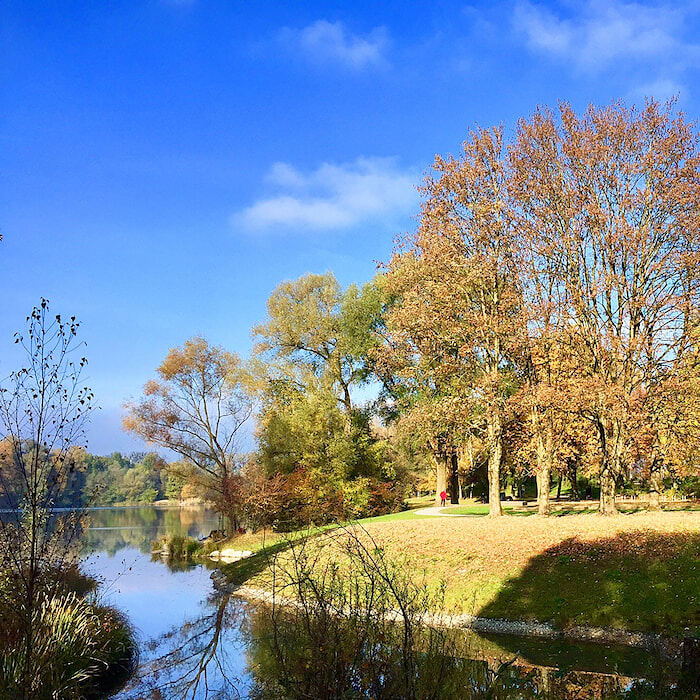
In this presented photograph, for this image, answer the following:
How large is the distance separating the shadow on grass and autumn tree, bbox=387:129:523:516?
7.57m

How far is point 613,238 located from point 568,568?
475 inches

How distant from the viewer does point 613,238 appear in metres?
23.1

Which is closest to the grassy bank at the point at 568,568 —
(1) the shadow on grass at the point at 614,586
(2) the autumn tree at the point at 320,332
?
(1) the shadow on grass at the point at 614,586

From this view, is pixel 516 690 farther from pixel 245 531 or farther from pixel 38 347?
pixel 245 531

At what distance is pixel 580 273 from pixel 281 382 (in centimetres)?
1967

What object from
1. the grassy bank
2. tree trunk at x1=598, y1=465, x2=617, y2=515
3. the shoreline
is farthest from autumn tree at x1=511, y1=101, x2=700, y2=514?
the shoreline

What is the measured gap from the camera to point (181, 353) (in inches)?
1423

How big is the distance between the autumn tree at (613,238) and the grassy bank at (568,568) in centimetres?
479

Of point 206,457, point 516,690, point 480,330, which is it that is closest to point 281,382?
point 206,457

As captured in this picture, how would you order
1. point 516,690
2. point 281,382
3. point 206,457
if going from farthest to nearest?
point 281,382 < point 206,457 < point 516,690

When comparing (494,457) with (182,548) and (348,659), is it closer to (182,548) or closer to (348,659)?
(182,548)

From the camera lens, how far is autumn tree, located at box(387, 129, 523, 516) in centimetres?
2462

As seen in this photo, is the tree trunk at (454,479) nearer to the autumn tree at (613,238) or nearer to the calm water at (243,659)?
the autumn tree at (613,238)

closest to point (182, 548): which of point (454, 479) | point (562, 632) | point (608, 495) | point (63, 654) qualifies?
point (608, 495)
